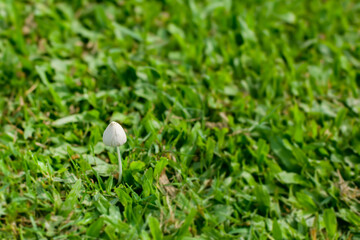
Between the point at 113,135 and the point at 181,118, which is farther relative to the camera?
the point at 181,118

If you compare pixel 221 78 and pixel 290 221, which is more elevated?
pixel 221 78

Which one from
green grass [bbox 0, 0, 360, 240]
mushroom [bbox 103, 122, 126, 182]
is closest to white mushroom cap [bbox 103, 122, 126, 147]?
mushroom [bbox 103, 122, 126, 182]

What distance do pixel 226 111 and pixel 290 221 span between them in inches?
36.5

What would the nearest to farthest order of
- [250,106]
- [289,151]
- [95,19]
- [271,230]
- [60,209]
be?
1. [60,209]
2. [271,230]
3. [289,151]
4. [250,106]
5. [95,19]

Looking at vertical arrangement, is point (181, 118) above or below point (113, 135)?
below

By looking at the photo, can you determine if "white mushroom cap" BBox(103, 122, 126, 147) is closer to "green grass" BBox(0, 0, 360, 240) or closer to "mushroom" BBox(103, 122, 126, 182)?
"mushroom" BBox(103, 122, 126, 182)

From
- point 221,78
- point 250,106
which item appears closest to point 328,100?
point 250,106

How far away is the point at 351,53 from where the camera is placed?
11.3 feet

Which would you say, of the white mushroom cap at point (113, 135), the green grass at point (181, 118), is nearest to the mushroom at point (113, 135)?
the white mushroom cap at point (113, 135)

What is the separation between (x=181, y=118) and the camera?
2.69m

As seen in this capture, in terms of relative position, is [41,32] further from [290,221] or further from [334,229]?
[334,229]

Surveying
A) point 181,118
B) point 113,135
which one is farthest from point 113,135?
point 181,118

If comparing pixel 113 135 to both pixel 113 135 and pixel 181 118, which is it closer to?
pixel 113 135

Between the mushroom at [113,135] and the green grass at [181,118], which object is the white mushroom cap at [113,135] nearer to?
the mushroom at [113,135]
